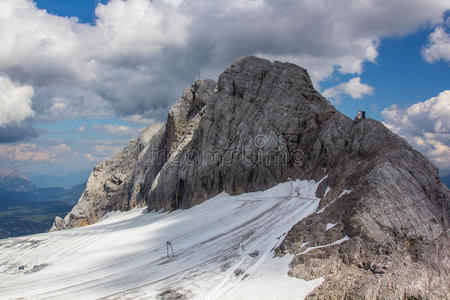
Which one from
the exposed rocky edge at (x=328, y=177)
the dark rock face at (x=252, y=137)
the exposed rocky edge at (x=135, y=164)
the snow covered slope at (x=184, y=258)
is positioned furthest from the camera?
the exposed rocky edge at (x=135, y=164)

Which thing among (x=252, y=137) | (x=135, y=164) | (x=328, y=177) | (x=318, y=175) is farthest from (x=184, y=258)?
(x=135, y=164)

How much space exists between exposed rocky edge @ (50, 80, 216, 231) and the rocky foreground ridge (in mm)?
341

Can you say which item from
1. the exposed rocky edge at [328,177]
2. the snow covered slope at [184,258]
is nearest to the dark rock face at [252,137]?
the exposed rocky edge at [328,177]

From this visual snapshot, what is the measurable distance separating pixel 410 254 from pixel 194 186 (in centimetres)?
3021

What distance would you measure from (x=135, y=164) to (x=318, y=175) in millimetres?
52437

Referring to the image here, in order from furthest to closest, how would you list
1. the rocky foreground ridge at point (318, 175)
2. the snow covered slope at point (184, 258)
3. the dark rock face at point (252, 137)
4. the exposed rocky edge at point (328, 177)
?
the dark rock face at point (252, 137) < the snow covered slope at point (184, 258) < the rocky foreground ridge at point (318, 175) < the exposed rocky edge at point (328, 177)

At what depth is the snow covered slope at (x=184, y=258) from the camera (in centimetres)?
1741

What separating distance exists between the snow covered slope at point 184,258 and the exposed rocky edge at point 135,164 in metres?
21.9

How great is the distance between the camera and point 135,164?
74625mm

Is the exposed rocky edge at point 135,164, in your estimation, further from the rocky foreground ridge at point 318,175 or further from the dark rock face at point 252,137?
the dark rock face at point 252,137

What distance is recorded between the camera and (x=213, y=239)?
84.6ft

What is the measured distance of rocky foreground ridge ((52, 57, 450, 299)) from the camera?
1543cm

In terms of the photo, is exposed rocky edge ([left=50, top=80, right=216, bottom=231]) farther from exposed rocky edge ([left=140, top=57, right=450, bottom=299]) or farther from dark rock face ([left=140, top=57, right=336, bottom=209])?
exposed rocky edge ([left=140, top=57, right=450, bottom=299])

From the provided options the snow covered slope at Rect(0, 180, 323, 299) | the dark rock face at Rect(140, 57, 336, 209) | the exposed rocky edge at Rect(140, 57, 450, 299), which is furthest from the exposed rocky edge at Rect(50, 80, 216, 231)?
the snow covered slope at Rect(0, 180, 323, 299)
